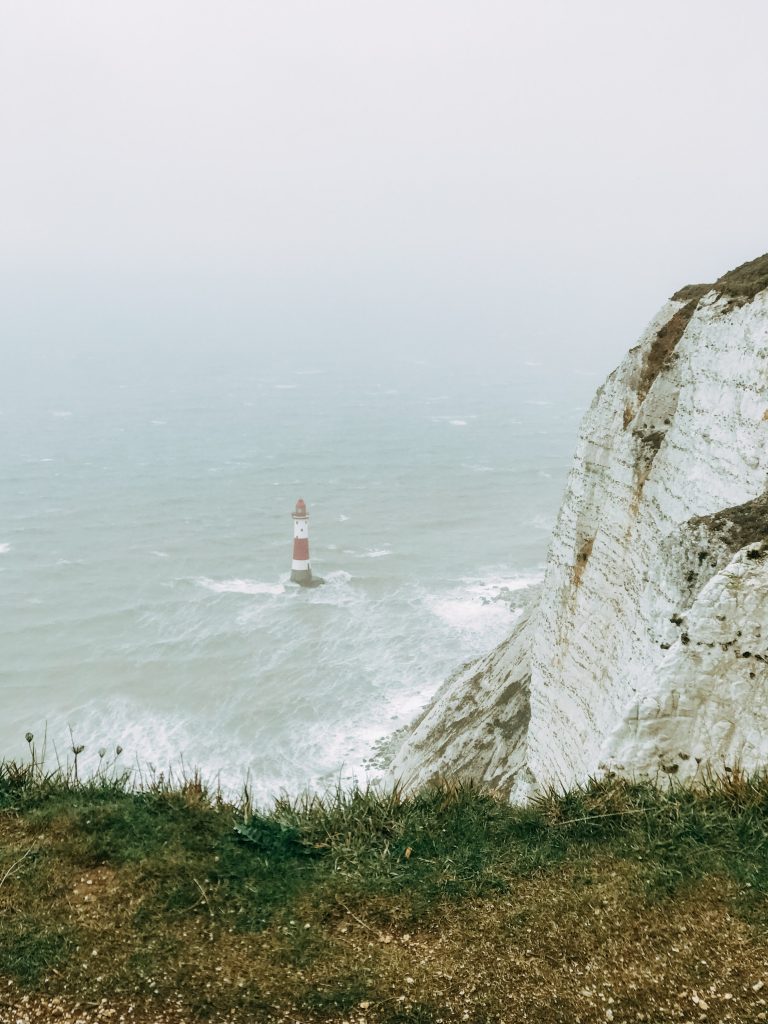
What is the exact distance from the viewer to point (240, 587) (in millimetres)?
57375

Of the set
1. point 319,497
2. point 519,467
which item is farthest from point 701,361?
point 519,467

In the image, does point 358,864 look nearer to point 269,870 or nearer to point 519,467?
point 269,870

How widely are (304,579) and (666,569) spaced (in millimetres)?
46838

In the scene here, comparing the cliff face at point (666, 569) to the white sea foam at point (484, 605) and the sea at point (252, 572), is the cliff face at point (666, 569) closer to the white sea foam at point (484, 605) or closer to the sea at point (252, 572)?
the sea at point (252, 572)

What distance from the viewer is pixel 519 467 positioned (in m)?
96.0

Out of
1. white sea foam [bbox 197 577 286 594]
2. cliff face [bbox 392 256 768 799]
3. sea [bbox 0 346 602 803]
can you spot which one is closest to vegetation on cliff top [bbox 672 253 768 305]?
cliff face [bbox 392 256 768 799]

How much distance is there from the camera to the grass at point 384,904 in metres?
5.82

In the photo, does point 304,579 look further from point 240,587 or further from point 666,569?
point 666,569

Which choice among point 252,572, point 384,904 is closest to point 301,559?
point 252,572

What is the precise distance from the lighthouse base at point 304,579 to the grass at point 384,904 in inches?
1924

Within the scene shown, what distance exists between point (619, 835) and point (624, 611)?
7996mm

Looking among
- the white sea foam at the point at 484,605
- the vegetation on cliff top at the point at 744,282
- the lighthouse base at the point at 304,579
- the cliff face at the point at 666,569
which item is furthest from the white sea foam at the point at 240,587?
the vegetation on cliff top at the point at 744,282

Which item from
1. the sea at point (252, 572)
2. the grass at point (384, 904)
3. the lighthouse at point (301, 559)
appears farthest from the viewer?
the lighthouse at point (301, 559)

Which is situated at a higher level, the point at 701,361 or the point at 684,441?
the point at 701,361
